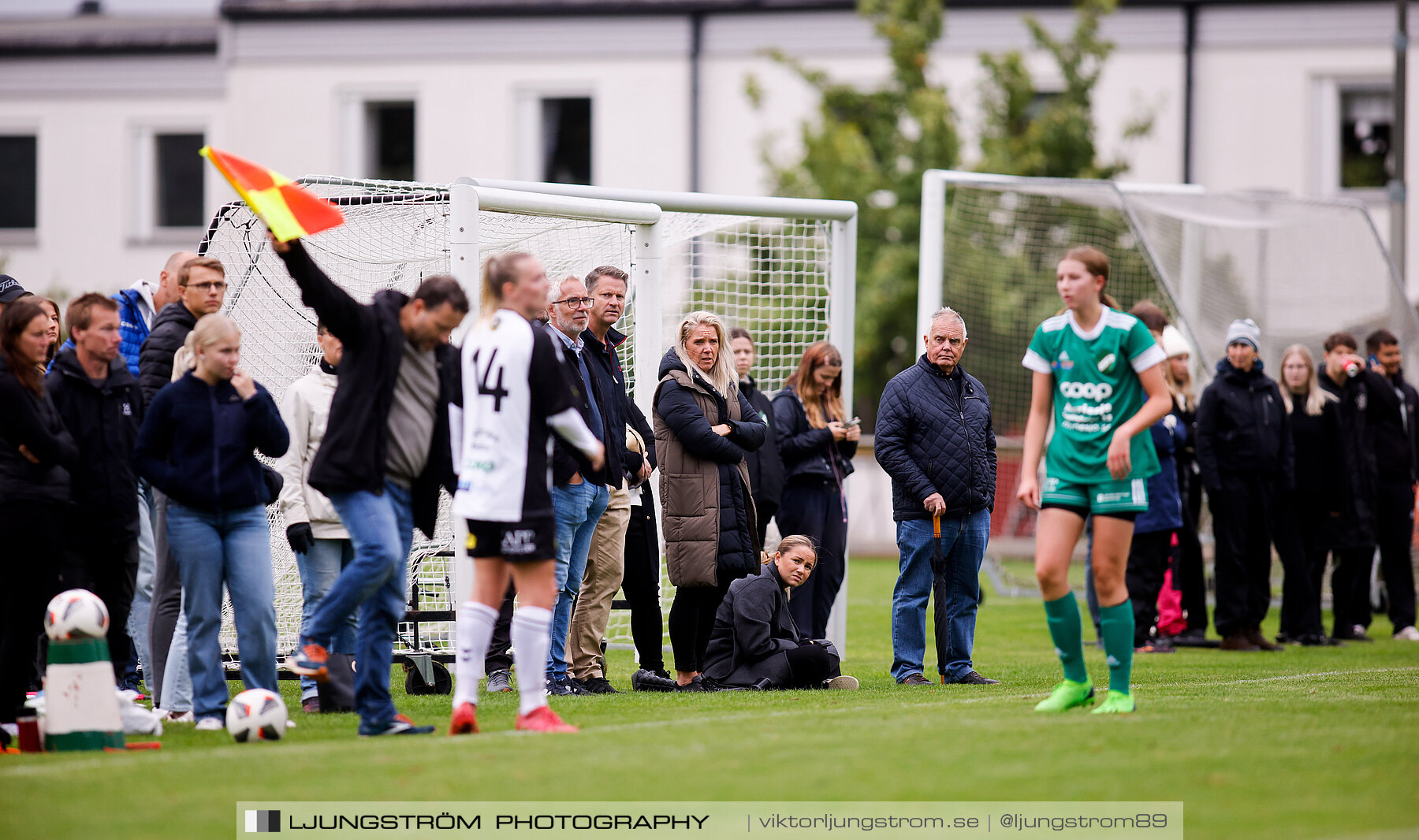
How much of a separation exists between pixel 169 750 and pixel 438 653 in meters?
2.49

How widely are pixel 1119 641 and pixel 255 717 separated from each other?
3.76 meters

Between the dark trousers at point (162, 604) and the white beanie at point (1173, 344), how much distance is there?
24.0 feet

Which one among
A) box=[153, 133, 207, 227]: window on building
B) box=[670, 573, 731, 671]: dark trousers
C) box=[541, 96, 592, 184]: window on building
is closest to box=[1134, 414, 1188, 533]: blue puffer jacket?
box=[670, 573, 731, 671]: dark trousers

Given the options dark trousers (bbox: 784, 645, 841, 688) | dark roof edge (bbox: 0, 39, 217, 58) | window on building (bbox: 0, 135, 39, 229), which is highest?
dark roof edge (bbox: 0, 39, 217, 58)

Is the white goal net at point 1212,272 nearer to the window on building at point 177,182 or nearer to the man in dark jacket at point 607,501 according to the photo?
the man in dark jacket at point 607,501

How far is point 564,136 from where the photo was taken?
2600 cm

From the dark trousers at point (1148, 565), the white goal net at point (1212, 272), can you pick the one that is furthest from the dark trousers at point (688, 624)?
the dark trousers at point (1148, 565)

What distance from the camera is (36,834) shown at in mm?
4551

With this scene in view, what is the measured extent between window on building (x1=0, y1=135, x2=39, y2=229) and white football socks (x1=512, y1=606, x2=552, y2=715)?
946 inches

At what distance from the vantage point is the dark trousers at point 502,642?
850 centimetres

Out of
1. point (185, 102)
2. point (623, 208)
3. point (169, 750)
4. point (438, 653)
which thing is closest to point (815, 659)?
point (438, 653)

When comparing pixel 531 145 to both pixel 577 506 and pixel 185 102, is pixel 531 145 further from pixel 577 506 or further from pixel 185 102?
pixel 577 506

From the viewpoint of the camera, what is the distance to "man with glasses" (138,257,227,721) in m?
7.21

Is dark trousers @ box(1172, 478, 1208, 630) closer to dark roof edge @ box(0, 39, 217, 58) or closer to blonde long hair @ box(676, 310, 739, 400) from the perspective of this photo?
blonde long hair @ box(676, 310, 739, 400)
